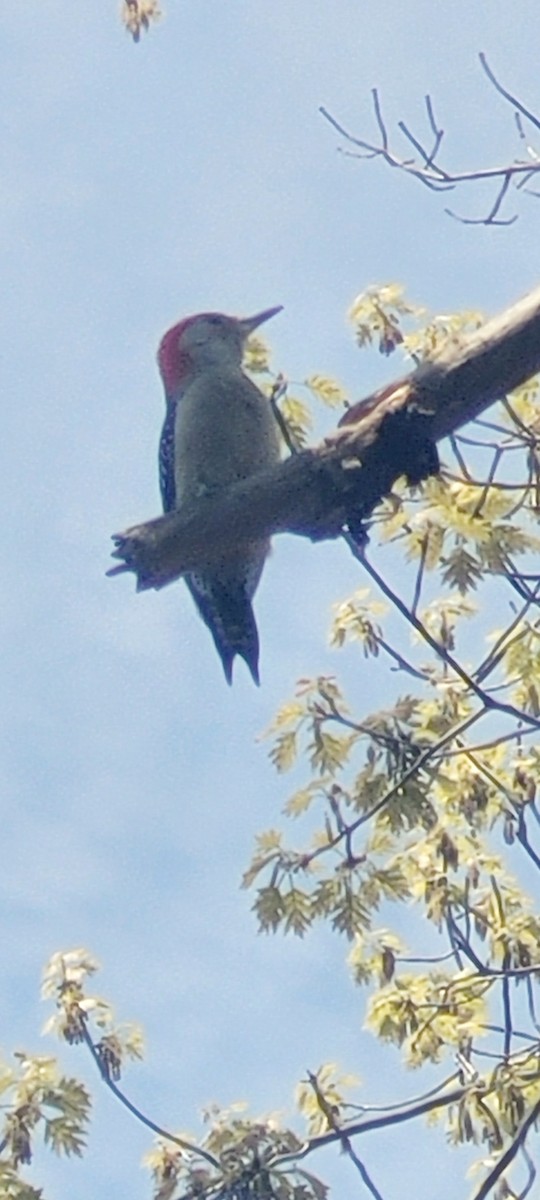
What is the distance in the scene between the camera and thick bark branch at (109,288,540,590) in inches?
183

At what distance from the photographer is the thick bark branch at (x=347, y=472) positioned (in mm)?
4652

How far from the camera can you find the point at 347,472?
476 cm

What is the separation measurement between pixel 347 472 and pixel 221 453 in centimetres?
225

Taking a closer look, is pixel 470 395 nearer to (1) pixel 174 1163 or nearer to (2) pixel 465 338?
(2) pixel 465 338

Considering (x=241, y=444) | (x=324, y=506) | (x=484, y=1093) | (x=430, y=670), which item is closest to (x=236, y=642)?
(x=241, y=444)

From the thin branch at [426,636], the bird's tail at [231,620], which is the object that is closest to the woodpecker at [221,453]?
the bird's tail at [231,620]

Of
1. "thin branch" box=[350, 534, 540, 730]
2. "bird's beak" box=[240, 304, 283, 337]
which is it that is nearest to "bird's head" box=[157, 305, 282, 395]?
"bird's beak" box=[240, 304, 283, 337]

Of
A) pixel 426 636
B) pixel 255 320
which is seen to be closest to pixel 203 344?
pixel 255 320

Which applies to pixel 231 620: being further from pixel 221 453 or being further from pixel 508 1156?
pixel 508 1156

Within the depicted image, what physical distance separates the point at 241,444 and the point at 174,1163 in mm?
2529

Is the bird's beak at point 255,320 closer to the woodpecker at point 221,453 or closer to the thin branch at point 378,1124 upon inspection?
the woodpecker at point 221,453

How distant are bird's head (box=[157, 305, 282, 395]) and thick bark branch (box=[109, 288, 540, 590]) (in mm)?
2796

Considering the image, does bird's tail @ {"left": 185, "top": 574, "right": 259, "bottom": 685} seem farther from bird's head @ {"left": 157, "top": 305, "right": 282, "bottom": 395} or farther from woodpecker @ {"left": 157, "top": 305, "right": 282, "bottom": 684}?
bird's head @ {"left": 157, "top": 305, "right": 282, "bottom": 395}

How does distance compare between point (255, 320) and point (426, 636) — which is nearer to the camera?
point (426, 636)
